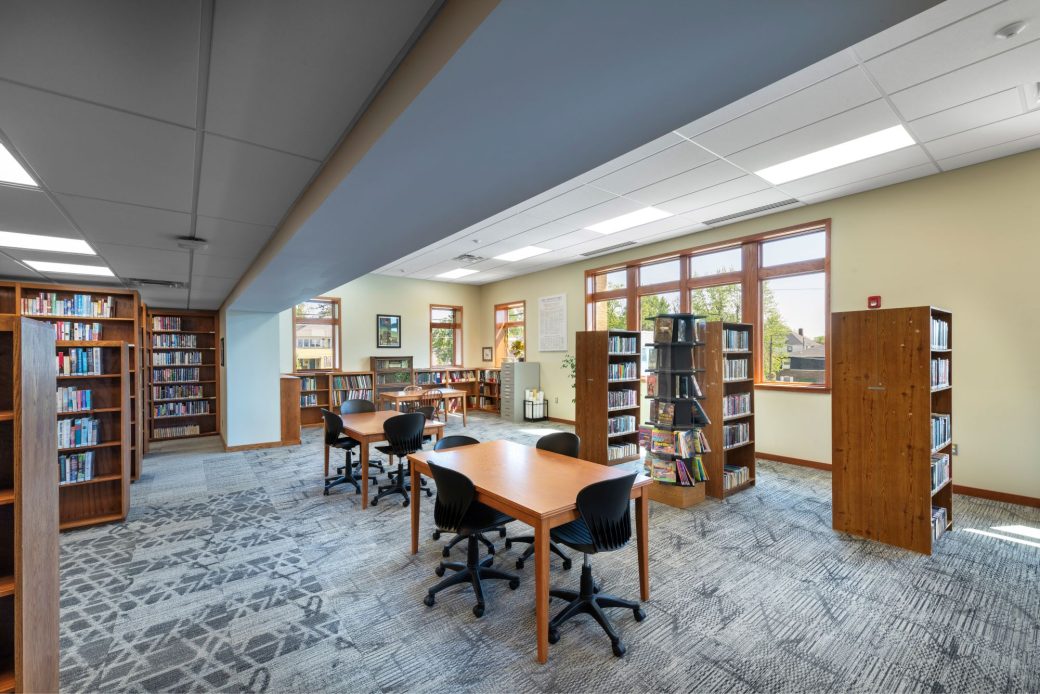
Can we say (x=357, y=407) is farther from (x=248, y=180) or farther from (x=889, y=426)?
(x=889, y=426)

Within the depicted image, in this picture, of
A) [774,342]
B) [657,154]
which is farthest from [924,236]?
[657,154]

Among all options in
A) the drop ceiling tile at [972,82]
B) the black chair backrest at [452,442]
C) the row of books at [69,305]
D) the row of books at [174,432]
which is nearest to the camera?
the drop ceiling tile at [972,82]

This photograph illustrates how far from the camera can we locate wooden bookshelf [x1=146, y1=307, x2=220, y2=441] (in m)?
7.68

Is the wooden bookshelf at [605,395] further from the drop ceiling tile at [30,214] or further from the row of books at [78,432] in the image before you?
the row of books at [78,432]

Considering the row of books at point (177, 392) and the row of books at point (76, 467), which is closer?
the row of books at point (76, 467)

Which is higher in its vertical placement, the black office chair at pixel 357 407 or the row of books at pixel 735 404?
the row of books at pixel 735 404

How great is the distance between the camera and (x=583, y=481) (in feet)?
8.91

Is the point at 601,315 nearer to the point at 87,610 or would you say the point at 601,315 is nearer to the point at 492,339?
the point at 492,339

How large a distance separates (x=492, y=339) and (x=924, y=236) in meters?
8.19

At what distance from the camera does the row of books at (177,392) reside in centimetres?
771

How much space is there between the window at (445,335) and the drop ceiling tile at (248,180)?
763cm

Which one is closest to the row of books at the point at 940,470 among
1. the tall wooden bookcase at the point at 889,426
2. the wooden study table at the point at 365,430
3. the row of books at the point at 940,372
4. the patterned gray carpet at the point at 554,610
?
the tall wooden bookcase at the point at 889,426

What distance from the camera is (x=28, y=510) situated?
1.29 meters

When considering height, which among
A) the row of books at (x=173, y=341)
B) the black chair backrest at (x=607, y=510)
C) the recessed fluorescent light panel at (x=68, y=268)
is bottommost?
the black chair backrest at (x=607, y=510)
